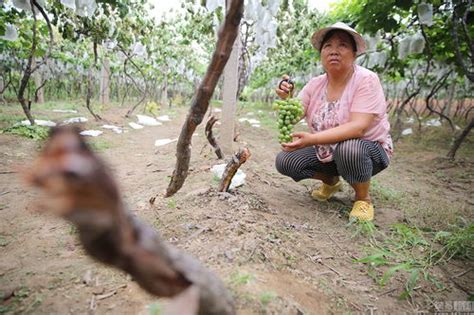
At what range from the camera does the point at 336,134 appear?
2164 millimetres

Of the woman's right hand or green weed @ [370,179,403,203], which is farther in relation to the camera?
green weed @ [370,179,403,203]

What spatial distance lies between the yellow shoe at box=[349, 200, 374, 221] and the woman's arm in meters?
0.56

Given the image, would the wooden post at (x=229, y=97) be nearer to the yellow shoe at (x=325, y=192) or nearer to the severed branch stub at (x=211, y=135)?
the severed branch stub at (x=211, y=135)

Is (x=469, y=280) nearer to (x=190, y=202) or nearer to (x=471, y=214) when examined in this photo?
(x=471, y=214)

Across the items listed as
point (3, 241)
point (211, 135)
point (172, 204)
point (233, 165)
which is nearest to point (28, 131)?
point (211, 135)

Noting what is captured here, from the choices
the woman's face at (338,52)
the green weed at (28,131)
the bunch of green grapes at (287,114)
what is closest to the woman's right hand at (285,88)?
the bunch of green grapes at (287,114)

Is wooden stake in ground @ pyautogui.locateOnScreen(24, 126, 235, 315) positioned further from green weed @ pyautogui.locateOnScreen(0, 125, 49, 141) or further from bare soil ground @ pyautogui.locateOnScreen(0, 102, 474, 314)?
green weed @ pyautogui.locateOnScreen(0, 125, 49, 141)

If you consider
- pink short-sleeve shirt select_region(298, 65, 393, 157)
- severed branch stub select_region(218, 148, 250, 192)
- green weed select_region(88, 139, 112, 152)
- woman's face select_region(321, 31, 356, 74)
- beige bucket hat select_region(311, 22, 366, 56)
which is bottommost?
green weed select_region(88, 139, 112, 152)

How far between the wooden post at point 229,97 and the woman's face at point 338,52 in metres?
1.45

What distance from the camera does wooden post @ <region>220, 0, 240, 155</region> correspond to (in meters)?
3.60

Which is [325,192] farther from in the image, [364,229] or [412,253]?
[412,253]

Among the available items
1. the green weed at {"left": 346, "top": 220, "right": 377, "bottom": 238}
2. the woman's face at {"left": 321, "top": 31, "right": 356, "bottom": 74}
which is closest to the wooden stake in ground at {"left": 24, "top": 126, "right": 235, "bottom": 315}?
the green weed at {"left": 346, "top": 220, "right": 377, "bottom": 238}

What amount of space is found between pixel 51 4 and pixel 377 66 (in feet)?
21.4

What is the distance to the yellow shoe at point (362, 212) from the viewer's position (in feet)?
7.58
